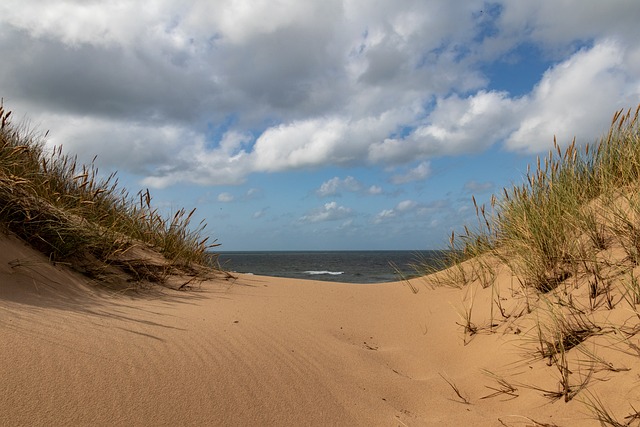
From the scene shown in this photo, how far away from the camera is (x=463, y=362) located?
314cm

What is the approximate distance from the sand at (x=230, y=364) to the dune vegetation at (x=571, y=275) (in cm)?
8

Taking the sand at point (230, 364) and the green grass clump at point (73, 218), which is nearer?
the sand at point (230, 364)

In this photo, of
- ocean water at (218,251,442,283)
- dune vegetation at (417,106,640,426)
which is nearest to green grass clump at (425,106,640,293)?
dune vegetation at (417,106,640,426)

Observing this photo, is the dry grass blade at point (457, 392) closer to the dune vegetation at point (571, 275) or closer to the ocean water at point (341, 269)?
the dune vegetation at point (571, 275)

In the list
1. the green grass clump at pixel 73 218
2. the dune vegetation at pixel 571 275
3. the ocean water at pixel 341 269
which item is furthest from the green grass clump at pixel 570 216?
the green grass clump at pixel 73 218

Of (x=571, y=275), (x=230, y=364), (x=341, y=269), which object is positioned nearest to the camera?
(x=230, y=364)

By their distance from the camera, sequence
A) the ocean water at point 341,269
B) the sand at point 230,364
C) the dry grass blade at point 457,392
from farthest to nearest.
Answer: the ocean water at point 341,269, the dry grass blade at point 457,392, the sand at point 230,364

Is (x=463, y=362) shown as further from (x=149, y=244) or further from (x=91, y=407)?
(x=149, y=244)

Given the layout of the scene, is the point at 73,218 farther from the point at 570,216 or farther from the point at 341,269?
the point at 341,269

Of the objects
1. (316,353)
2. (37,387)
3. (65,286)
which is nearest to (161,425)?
(37,387)

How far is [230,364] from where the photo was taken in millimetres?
2488

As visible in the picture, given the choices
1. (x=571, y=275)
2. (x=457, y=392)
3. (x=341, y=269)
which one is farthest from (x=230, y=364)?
(x=341, y=269)

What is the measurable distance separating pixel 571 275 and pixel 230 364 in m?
2.50

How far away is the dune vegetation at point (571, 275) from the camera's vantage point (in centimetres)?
234
